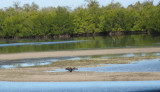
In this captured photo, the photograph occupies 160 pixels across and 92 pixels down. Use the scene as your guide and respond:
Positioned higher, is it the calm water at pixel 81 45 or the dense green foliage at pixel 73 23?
the dense green foliage at pixel 73 23

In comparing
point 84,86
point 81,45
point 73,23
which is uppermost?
point 73,23

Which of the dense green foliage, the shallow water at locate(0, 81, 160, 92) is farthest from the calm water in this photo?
the dense green foliage

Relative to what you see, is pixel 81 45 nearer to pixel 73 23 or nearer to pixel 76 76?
pixel 76 76

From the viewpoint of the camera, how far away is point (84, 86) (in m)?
21.6

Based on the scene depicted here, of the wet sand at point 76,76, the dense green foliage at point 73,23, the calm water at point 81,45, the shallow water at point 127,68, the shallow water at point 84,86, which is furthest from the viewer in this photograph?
the dense green foliage at point 73,23

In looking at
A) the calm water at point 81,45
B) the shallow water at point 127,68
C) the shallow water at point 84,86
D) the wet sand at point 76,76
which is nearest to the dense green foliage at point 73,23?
the calm water at point 81,45

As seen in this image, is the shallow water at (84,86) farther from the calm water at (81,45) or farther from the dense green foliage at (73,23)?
the dense green foliage at (73,23)

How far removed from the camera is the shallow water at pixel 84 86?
20.3 metres

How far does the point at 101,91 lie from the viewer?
793 inches

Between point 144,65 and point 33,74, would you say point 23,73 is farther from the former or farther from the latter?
point 144,65

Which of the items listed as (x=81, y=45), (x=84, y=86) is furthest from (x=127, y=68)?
(x=81, y=45)

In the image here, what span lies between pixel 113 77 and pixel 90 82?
1.85 m

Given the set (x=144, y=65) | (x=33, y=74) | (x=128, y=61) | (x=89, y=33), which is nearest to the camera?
(x=33, y=74)

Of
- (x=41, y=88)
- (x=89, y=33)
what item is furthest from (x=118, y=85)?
(x=89, y=33)
